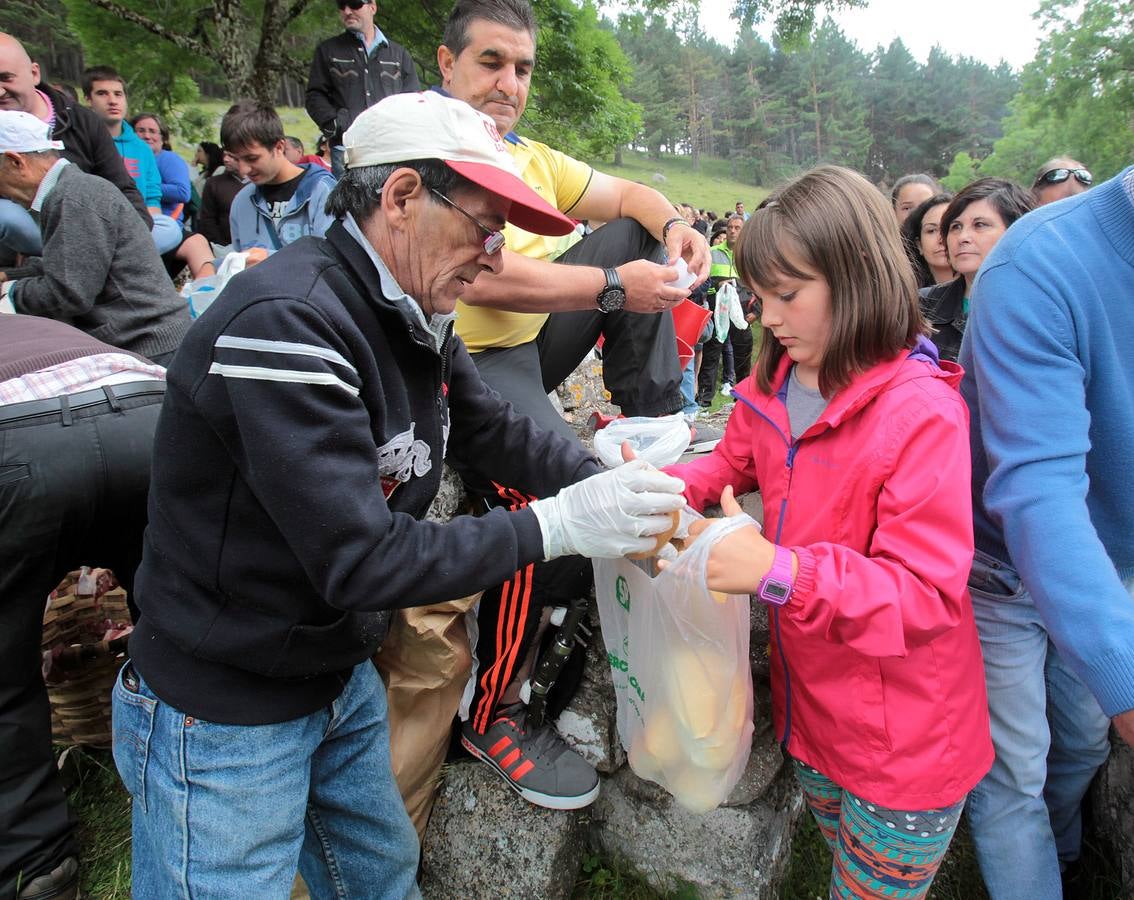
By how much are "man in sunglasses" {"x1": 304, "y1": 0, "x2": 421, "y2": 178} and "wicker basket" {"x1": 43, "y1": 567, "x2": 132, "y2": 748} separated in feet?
14.8

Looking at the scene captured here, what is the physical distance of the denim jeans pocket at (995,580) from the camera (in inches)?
63.9

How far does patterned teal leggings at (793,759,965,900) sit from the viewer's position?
1526 mm

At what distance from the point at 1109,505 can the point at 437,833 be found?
6.64 feet

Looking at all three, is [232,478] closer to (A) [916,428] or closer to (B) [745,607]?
(B) [745,607]

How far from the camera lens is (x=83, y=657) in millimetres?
2588

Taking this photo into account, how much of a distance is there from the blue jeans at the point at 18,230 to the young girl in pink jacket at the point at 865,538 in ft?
10.4

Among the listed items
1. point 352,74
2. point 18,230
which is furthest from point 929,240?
point 352,74

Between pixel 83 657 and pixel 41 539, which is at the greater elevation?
pixel 41 539

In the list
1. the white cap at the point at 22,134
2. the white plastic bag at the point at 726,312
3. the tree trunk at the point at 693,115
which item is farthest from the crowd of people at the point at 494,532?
the tree trunk at the point at 693,115

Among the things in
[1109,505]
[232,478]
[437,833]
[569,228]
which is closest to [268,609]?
[232,478]

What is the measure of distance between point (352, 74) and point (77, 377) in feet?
16.6

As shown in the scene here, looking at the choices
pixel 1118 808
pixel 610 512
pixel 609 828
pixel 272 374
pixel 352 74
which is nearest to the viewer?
pixel 272 374

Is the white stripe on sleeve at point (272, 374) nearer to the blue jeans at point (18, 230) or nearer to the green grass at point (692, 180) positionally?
the blue jeans at point (18, 230)

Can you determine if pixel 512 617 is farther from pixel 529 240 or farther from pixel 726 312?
pixel 726 312
